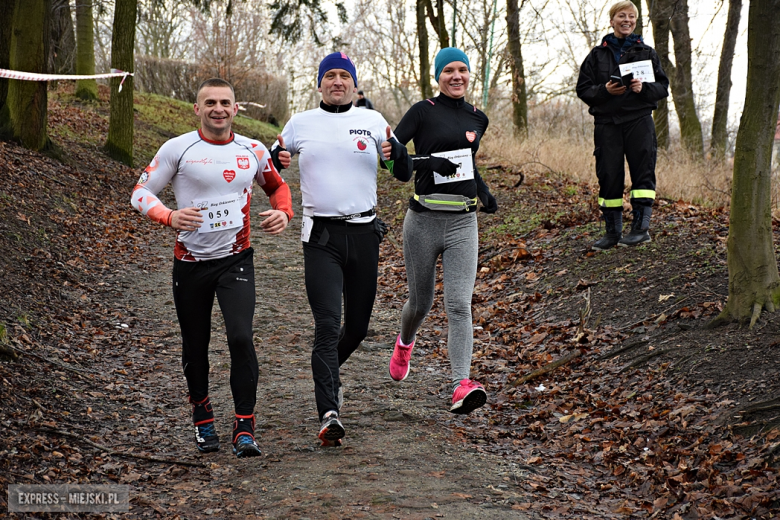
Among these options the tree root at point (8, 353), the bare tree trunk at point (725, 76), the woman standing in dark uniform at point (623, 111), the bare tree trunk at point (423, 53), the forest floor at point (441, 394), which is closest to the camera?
the forest floor at point (441, 394)

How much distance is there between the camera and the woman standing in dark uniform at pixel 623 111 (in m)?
7.75

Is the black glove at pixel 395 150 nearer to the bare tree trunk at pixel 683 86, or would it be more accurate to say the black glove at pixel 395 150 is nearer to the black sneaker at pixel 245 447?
the black sneaker at pixel 245 447

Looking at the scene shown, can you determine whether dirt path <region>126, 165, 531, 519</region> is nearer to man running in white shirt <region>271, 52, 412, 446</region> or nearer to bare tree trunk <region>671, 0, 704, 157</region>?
man running in white shirt <region>271, 52, 412, 446</region>

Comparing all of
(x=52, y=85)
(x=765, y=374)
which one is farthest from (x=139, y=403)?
(x=52, y=85)

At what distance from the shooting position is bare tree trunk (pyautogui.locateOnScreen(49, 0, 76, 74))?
66.0 feet

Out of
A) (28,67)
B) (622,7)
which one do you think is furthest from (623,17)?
(28,67)

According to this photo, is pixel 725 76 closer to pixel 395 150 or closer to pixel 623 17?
pixel 623 17

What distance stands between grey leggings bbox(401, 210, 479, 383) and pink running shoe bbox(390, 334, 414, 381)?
0.67 meters

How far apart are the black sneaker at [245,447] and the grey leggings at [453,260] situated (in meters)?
1.41

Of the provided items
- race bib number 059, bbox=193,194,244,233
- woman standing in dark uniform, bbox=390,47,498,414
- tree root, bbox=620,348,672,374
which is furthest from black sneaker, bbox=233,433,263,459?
tree root, bbox=620,348,672,374

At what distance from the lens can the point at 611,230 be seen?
824 centimetres

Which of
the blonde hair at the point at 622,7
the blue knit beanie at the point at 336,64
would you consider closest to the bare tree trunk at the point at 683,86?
the blonde hair at the point at 622,7

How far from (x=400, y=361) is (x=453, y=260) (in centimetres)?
108

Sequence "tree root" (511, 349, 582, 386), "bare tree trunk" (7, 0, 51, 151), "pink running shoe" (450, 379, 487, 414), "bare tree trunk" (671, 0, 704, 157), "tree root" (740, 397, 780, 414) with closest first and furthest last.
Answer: "tree root" (740, 397, 780, 414) → "pink running shoe" (450, 379, 487, 414) → "tree root" (511, 349, 582, 386) → "bare tree trunk" (7, 0, 51, 151) → "bare tree trunk" (671, 0, 704, 157)
